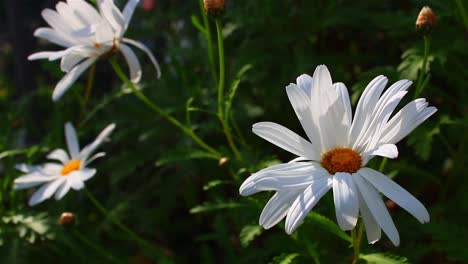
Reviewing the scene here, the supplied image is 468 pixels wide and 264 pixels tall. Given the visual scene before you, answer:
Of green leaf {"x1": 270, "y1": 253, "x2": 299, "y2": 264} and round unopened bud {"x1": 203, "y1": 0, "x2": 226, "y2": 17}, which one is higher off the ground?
round unopened bud {"x1": 203, "y1": 0, "x2": 226, "y2": 17}

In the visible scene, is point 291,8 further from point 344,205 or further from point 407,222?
point 344,205

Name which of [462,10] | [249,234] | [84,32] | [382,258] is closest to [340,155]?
[382,258]

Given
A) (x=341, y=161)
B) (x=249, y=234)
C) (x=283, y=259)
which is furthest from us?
(x=249, y=234)

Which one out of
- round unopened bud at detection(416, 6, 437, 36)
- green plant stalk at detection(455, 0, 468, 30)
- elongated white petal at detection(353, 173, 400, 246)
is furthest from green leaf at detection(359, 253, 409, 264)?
green plant stalk at detection(455, 0, 468, 30)

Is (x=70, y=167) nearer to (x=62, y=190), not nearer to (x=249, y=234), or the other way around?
(x=62, y=190)

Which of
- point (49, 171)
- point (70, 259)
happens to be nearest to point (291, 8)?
point (49, 171)

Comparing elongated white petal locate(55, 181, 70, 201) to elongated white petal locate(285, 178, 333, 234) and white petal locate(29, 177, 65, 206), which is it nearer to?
white petal locate(29, 177, 65, 206)

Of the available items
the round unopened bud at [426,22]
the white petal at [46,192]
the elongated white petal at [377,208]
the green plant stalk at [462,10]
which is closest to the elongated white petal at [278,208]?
the elongated white petal at [377,208]
